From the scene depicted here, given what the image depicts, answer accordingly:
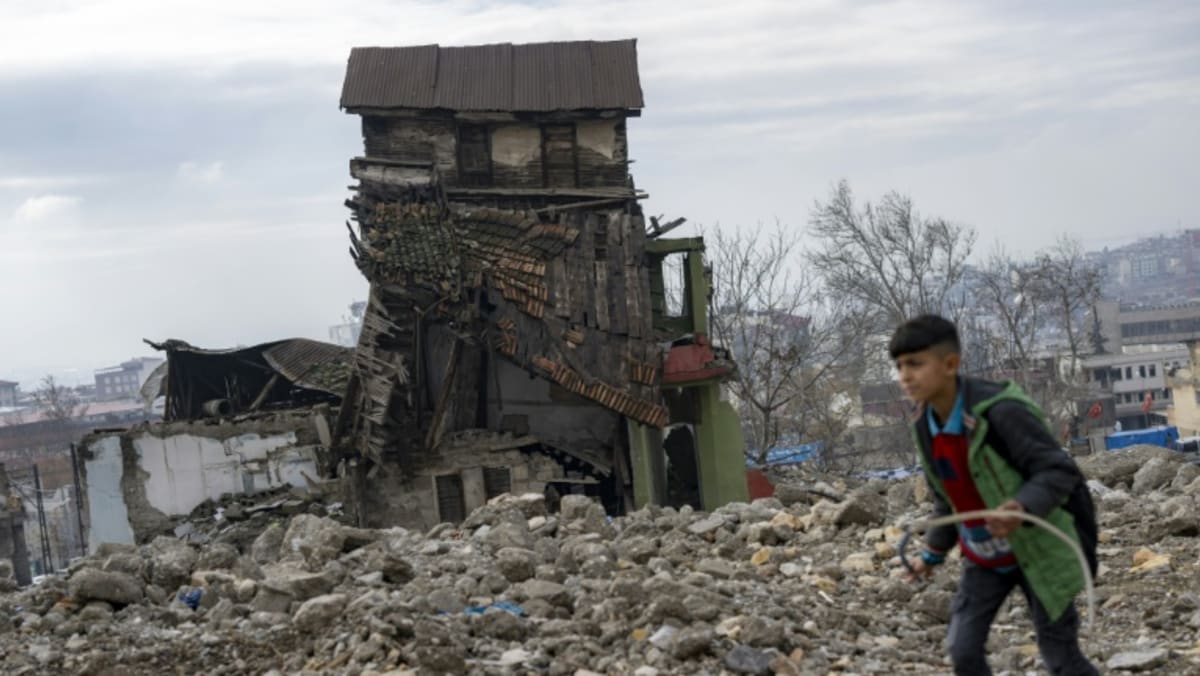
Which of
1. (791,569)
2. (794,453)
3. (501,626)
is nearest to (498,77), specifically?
(794,453)

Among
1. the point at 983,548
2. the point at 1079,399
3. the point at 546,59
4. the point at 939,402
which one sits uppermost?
the point at 546,59

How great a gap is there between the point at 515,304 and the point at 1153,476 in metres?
11.6

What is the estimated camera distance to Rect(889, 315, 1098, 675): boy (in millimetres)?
4605

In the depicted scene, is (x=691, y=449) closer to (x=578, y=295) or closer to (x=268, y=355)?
(x=578, y=295)

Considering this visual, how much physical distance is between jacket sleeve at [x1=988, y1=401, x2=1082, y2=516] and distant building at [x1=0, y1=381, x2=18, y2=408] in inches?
5458

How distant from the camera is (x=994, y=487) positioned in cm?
474

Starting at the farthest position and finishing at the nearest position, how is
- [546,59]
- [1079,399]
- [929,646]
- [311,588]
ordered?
[1079,399], [546,59], [311,588], [929,646]

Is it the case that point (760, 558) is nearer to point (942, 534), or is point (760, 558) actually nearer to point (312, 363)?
point (942, 534)

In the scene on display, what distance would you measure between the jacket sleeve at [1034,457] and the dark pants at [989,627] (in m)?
0.43

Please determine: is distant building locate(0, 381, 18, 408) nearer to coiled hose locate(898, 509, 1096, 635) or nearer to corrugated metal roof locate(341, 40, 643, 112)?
corrugated metal roof locate(341, 40, 643, 112)

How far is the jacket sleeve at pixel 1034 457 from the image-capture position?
4.55 m

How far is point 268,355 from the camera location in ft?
94.1

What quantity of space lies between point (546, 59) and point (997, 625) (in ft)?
65.2

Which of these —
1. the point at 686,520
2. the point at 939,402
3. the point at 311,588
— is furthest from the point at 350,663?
the point at 686,520
